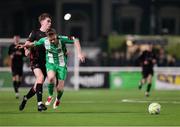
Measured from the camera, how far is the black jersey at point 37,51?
1972 centimetres

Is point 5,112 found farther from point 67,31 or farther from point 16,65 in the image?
point 67,31

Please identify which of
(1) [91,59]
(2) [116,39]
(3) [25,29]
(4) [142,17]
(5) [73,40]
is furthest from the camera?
(3) [25,29]

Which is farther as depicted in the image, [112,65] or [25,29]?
[25,29]

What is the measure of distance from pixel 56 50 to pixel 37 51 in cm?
54

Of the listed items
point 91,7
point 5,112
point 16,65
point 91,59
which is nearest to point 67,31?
point 91,7

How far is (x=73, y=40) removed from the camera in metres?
19.4

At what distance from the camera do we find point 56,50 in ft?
64.7

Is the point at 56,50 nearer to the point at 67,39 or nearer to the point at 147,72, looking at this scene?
the point at 67,39

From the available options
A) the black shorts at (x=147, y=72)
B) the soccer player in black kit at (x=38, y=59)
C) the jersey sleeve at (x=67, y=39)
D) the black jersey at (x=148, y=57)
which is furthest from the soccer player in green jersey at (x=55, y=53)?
the black shorts at (x=147, y=72)

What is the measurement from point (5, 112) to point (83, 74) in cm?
1929

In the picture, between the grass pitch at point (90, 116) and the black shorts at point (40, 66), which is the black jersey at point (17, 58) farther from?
the black shorts at point (40, 66)

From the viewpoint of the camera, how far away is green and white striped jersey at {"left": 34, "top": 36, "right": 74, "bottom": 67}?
1956 centimetres

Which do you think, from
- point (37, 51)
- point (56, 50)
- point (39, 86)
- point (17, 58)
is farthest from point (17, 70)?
point (39, 86)

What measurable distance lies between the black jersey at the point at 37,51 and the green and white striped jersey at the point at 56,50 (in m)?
0.23
